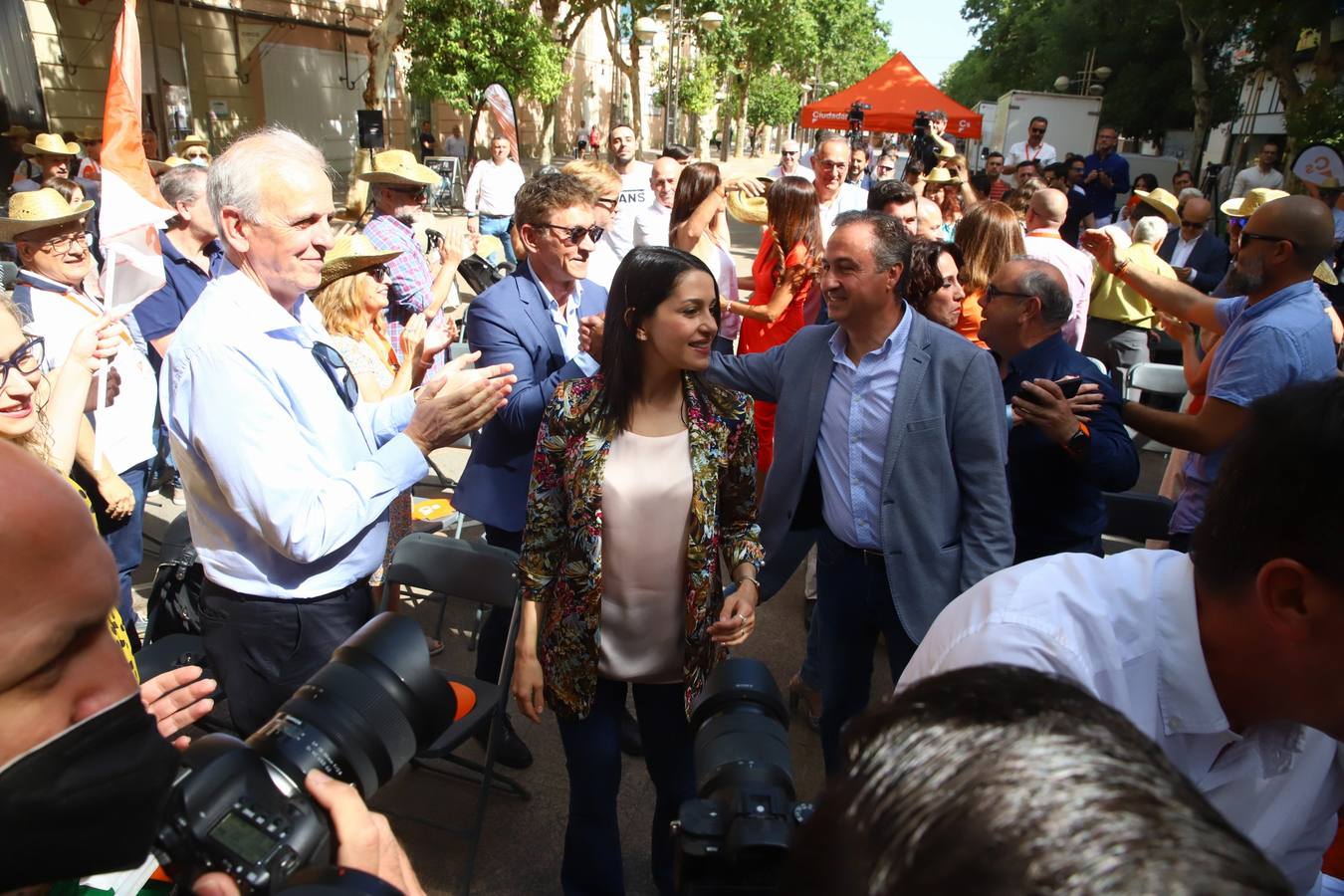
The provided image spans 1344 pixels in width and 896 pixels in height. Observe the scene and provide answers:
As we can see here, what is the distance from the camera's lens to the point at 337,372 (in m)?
2.08

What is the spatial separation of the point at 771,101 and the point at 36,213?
46.4 metres

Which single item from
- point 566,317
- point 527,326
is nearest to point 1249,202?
point 566,317

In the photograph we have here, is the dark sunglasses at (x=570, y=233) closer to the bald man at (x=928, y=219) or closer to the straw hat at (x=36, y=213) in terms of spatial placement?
the straw hat at (x=36, y=213)

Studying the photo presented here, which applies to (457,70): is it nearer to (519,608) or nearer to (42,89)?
(42,89)

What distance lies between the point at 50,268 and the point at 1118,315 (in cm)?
616

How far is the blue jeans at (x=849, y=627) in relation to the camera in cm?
261

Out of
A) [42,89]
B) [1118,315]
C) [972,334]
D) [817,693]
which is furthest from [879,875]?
[42,89]

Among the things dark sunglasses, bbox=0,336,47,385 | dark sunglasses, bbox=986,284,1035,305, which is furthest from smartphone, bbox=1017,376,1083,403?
dark sunglasses, bbox=0,336,47,385

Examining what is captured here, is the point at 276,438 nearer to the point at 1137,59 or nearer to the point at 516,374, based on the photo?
the point at 516,374

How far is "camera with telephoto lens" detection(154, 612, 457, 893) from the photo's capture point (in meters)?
0.91

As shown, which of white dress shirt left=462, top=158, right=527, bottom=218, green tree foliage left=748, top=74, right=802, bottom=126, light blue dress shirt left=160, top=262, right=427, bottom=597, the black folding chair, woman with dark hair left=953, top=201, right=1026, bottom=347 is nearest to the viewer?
light blue dress shirt left=160, top=262, right=427, bottom=597

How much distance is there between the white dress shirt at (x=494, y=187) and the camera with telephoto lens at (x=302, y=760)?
31.2 ft

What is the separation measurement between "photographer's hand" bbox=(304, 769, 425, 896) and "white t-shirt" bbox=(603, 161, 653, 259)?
14.6 feet

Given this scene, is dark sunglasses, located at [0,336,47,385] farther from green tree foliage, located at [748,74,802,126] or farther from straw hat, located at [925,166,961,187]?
green tree foliage, located at [748,74,802,126]
